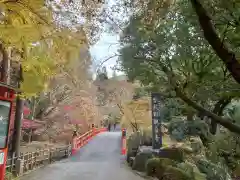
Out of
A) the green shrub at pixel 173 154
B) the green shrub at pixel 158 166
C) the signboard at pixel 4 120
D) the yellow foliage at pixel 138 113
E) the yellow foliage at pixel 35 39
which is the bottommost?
the green shrub at pixel 158 166

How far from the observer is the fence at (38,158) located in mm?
11711

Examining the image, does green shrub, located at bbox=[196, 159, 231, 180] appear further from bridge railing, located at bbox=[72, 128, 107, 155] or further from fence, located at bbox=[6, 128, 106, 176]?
bridge railing, located at bbox=[72, 128, 107, 155]

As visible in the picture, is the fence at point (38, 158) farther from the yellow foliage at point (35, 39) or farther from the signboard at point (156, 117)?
the yellow foliage at point (35, 39)

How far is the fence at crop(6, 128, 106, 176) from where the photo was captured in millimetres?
11711

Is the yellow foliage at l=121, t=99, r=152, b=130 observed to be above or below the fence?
above

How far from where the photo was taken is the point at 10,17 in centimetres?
244

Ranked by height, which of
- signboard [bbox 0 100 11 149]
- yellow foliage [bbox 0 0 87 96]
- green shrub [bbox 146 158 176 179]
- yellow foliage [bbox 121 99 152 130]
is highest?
yellow foliage [bbox 121 99 152 130]

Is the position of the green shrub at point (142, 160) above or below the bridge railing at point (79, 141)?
below

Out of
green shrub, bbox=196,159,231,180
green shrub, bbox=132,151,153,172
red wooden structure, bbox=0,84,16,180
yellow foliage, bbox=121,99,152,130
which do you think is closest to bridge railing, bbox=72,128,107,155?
yellow foliage, bbox=121,99,152,130

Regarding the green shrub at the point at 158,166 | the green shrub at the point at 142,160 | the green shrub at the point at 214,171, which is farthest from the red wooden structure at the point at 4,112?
the green shrub at the point at 142,160

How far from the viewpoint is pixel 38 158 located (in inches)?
618

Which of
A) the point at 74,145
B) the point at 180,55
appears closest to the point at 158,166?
the point at 180,55

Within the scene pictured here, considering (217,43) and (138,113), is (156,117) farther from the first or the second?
(138,113)

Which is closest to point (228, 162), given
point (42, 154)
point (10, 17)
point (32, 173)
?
point (32, 173)
